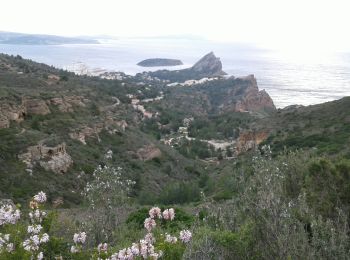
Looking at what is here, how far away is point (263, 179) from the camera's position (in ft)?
27.0

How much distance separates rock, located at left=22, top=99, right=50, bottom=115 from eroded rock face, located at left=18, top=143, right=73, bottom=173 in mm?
7993

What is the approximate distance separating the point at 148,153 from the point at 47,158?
14.3 meters

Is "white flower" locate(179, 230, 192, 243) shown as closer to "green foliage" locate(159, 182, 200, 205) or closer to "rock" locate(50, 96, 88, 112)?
"green foliage" locate(159, 182, 200, 205)

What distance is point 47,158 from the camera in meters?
27.5

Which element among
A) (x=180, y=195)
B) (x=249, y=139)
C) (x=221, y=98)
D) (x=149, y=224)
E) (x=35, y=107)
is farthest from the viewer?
(x=221, y=98)

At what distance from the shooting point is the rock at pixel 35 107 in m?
35.5

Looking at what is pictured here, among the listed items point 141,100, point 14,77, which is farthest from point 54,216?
point 141,100

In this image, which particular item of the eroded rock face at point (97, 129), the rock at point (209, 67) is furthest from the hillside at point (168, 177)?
the rock at point (209, 67)

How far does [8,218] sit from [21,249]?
531 mm

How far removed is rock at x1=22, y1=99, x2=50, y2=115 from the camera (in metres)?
35.5

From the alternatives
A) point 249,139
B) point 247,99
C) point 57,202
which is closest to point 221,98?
point 247,99

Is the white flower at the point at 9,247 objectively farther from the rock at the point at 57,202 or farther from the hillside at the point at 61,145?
the rock at the point at 57,202

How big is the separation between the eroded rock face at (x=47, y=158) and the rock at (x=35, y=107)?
7.99 meters

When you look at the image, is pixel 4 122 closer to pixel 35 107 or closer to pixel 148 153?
pixel 35 107
